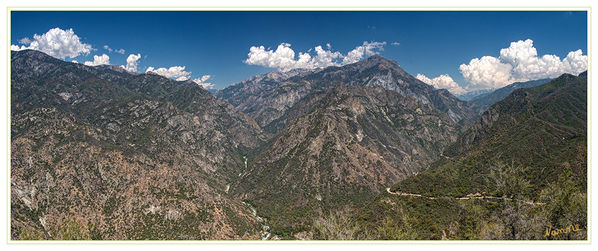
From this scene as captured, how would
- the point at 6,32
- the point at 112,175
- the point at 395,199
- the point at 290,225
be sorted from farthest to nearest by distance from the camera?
the point at 290,225, the point at 112,175, the point at 395,199, the point at 6,32

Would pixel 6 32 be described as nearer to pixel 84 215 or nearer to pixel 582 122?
pixel 84 215

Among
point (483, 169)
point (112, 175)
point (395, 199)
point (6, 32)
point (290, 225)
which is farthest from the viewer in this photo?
point (290, 225)

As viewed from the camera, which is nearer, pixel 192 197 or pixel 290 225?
pixel 192 197

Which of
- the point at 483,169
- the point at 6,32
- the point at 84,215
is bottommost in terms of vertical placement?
the point at 84,215

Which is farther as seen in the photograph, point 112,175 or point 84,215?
point 112,175

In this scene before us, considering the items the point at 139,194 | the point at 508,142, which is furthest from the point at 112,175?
the point at 508,142

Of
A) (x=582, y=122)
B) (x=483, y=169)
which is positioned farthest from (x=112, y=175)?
(x=582, y=122)

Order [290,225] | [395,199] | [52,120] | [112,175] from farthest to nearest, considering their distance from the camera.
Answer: [52,120] → [290,225] → [112,175] → [395,199]

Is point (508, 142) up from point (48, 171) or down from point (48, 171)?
up
